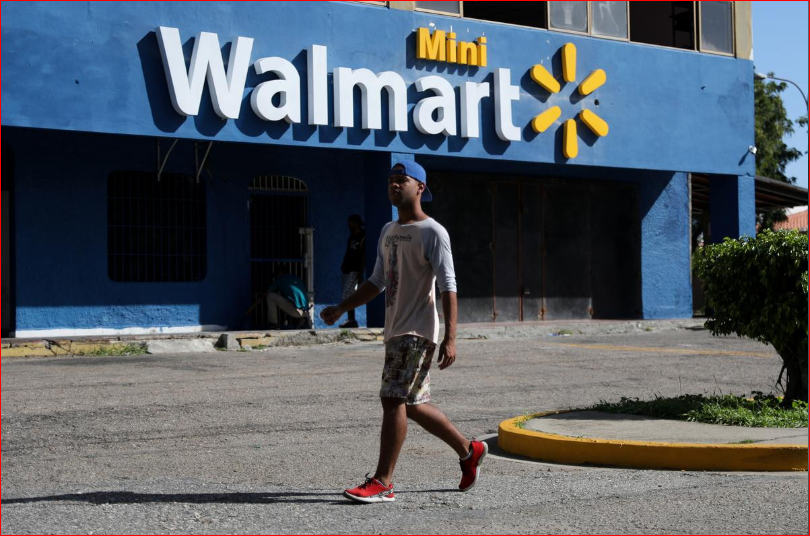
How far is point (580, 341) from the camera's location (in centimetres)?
1716

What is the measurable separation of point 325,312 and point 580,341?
1144 cm

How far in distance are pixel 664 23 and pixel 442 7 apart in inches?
266

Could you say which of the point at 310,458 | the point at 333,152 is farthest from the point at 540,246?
the point at 310,458

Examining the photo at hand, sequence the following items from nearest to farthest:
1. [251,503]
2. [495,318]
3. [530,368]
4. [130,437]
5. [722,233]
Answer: [251,503] < [130,437] < [530,368] < [495,318] < [722,233]

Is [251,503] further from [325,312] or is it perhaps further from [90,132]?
[90,132]

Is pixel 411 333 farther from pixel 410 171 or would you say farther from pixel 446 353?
pixel 410 171

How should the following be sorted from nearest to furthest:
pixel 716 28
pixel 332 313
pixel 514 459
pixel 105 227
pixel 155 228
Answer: pixel 332 313, pixel 514 459, pixel 105 227, pixel 155 228, pixel 716 28

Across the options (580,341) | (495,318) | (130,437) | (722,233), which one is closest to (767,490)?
(130,437)

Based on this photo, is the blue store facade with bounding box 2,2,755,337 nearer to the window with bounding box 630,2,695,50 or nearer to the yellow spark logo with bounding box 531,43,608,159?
the yellow spark logo with bounding box 531,43,608,159

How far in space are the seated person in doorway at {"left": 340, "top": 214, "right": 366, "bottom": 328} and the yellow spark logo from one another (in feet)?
12.3

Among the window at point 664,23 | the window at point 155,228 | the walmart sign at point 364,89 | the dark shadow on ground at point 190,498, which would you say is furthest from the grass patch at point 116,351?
the window at point 664,23

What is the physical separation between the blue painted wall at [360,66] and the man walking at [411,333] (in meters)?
9.80

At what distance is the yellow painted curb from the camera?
6.64m

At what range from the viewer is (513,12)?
2053 centimetres
